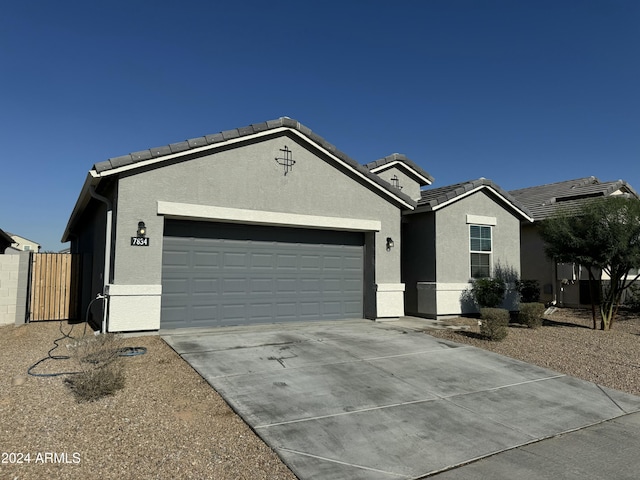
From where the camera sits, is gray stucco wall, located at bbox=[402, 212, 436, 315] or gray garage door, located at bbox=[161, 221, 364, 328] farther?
gray stucco wall, located at bbox=[402, 212, 436, 315]

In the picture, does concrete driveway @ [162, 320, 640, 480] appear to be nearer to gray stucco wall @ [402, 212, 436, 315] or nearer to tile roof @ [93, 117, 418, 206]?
tile roof @ [93, 117, 418, 206]

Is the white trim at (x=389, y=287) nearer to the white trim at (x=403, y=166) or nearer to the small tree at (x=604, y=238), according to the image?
the small tree at (x=604, y=238)

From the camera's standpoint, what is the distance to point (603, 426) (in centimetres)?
536

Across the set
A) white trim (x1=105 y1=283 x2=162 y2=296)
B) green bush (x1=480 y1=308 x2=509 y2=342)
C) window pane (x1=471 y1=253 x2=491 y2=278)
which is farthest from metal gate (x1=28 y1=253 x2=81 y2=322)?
window pane (x1=471 y1=253 x2=491 y2=278)

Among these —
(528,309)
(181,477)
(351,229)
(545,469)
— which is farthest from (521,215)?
(181,477)

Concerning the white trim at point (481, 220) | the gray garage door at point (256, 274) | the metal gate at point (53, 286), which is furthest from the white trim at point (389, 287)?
the metal gate at point (53, 286)

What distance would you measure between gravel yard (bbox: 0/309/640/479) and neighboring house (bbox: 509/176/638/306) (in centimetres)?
986

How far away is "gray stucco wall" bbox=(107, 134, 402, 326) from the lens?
9.15m

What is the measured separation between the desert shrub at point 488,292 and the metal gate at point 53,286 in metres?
12.2

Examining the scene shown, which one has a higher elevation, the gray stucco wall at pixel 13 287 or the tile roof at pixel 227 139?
the tile roof at pixel 227 139

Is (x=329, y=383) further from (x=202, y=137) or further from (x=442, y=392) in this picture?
(x=202, y=137)

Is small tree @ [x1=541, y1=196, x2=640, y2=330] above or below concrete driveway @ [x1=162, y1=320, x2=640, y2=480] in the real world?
above

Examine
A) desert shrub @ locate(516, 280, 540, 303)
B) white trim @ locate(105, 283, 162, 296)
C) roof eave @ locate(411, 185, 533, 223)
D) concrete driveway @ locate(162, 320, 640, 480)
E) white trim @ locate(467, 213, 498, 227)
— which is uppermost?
roof eave @ locate(411, 185, 533, 223)

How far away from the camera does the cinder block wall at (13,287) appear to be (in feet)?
37.8
